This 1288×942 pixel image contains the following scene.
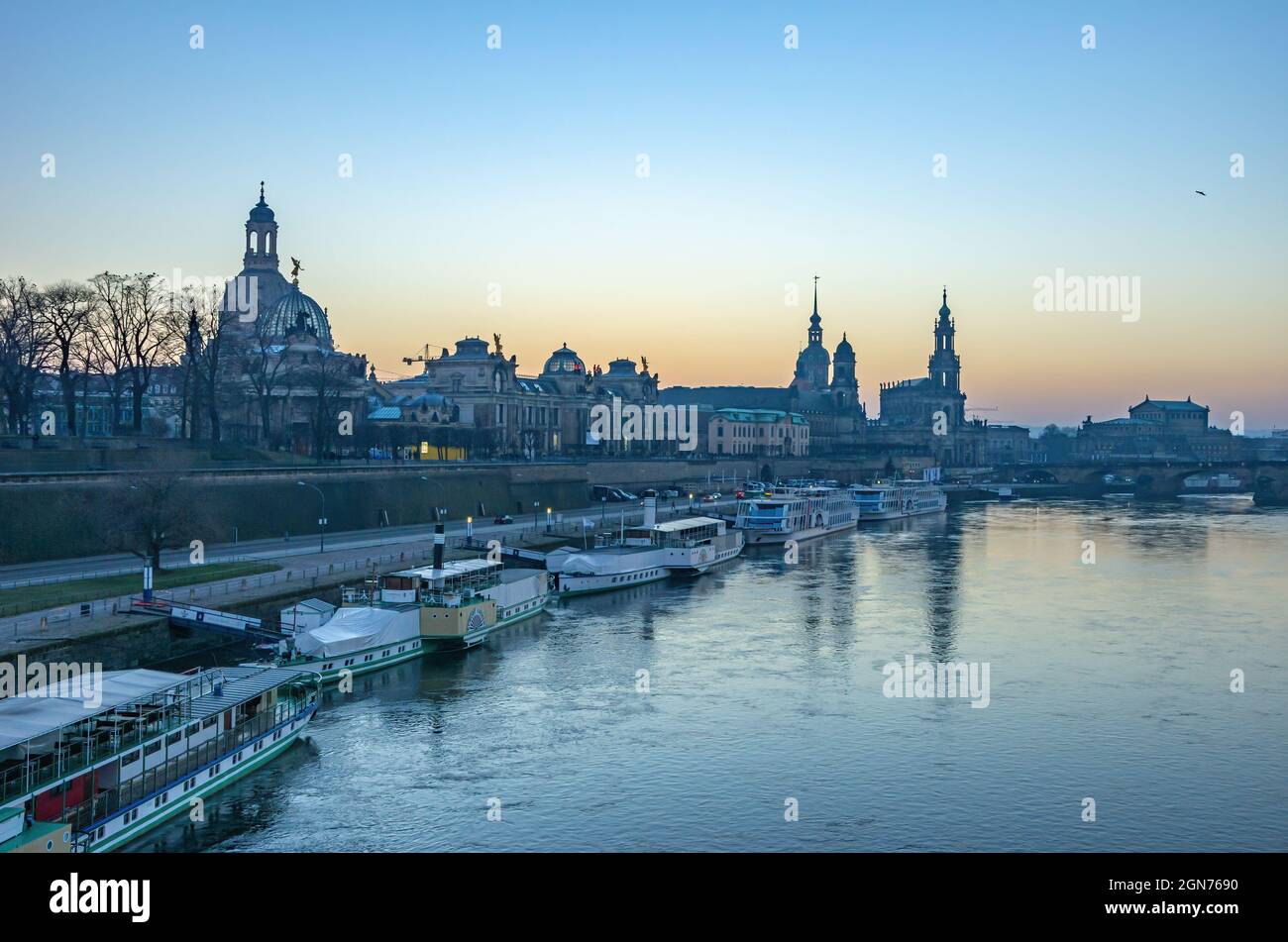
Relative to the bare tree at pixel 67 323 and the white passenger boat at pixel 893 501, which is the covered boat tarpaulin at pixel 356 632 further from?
the white passenger boat at pixel 893 501

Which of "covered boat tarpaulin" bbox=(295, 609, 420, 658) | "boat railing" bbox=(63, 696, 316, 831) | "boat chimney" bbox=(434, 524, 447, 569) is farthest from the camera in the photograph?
"boat chimney" bbox=(434, 524, 447, 569)

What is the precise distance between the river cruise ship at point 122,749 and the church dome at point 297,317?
76330 millimetres

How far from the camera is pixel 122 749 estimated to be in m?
22.3

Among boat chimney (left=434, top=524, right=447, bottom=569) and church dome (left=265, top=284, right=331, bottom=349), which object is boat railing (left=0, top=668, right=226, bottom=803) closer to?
boat chimney (left=434, top=524, right=447, bottom=569)

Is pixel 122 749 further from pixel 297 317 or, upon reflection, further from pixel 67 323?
pixel 297 317

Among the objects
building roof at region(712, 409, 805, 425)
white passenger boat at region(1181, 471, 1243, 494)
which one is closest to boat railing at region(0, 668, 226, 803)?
building roof at region(712, 409, 805, 425)

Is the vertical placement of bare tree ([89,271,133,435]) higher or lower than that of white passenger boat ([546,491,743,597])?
higher

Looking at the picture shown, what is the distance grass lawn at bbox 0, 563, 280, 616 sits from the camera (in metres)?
34.2

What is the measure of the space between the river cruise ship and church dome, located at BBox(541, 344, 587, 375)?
10421 cm

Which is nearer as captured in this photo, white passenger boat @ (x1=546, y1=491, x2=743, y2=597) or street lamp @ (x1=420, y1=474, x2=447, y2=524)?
white passenger boat @ (x1=546, y1=491, x2=743, y2=597)

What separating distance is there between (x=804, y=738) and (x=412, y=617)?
15856mm

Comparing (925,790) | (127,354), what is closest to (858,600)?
(925,790)

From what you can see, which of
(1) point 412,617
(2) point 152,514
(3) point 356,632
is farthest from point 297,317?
(3) point 356,632
